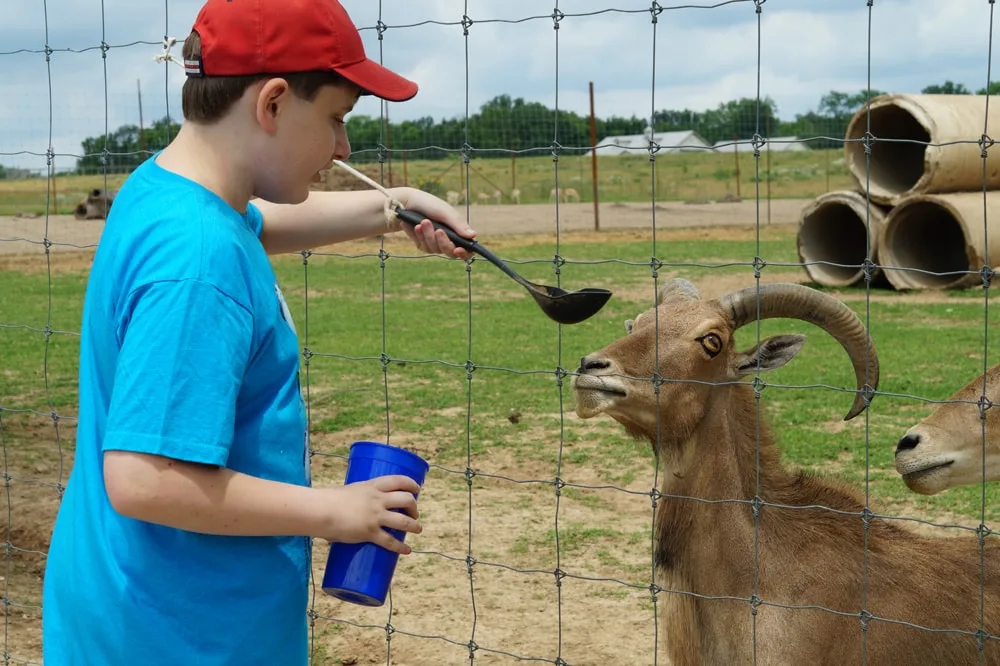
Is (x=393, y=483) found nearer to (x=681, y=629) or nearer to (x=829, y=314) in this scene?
(x=681, y=629)

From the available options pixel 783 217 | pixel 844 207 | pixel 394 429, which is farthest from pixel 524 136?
pixel 394 429

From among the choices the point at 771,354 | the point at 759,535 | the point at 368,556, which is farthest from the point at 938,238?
the point at 368,556

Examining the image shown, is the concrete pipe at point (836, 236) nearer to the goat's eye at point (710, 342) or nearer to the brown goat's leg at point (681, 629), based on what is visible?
the goat's eye at point (710, 342)

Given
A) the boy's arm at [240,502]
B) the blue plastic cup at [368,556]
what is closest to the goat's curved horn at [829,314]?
the blue plastic cup at [368,556]

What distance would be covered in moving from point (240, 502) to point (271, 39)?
868 mm

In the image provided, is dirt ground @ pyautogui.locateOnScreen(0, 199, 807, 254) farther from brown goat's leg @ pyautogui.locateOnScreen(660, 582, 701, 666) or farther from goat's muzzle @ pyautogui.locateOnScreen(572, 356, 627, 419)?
brown goat's leg @ pyautogui.locateOnScreen(660, 582, 701, 666)

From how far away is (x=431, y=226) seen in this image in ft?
9.50

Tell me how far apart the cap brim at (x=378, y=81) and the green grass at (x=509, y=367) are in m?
1.31

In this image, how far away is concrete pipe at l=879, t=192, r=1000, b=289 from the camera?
14.5 m

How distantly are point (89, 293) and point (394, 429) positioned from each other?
660 cm

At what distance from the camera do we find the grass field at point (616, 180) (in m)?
40.3

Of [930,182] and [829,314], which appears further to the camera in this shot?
[930,182]

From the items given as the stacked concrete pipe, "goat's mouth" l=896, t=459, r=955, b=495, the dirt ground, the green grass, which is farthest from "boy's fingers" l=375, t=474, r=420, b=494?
the dirt ground

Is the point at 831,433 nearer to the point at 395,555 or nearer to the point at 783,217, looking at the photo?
the point at 395,555
